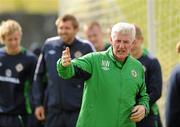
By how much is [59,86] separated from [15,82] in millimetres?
753

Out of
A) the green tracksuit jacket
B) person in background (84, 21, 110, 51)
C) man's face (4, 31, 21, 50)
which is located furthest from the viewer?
person in background (84, 21, 110, 51)

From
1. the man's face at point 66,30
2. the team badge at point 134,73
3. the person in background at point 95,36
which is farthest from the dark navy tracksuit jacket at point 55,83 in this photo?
the team badge at point 134,73

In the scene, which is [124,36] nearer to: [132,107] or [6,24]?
[132,107]

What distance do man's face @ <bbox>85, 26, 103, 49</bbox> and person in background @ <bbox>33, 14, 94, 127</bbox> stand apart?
1.07 metres

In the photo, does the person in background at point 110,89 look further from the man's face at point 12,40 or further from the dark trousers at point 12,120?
the dark trousers at point 12,120

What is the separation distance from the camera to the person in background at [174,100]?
909 cm

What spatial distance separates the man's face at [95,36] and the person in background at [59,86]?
1067 mm

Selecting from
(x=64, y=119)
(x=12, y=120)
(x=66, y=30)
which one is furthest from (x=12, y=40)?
(x=64, y=119)

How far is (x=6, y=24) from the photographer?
412 inches

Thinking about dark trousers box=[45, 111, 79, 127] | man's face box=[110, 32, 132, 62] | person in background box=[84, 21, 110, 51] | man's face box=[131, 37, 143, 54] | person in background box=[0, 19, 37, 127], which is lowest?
dark trousers box=[45, 111, 79, 127]

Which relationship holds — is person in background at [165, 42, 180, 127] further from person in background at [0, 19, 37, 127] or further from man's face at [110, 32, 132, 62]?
person in background at [0, 19, 37, 127]

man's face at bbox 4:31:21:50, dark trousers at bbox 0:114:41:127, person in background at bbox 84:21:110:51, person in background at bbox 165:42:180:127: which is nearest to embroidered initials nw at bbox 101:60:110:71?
person in background at bbox 165:42:180:127

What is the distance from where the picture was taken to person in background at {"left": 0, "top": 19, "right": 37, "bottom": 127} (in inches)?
416

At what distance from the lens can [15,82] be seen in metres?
10.6
